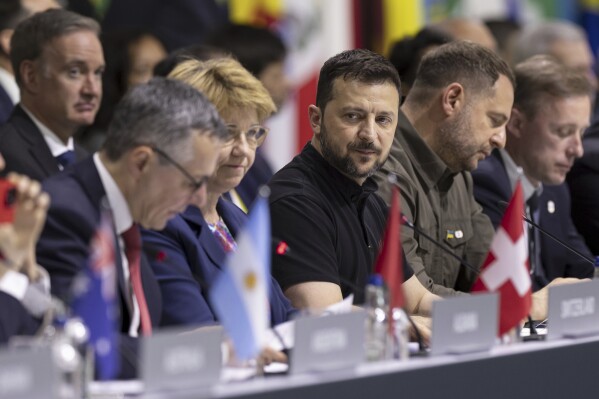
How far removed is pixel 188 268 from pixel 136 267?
1.14ft

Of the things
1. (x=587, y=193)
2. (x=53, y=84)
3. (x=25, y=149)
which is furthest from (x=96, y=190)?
(x=587, y=193)

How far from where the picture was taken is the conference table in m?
2.28

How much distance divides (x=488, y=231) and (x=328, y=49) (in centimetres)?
339

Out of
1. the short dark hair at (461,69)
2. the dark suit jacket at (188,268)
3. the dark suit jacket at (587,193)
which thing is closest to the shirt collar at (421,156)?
the short dark hair at (461,69)

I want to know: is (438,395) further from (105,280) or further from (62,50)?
(62,50)

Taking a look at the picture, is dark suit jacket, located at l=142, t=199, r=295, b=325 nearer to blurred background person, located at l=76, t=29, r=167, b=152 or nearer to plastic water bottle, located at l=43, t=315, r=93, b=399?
plastic water bottle, located at l=43, t=315, r=93, b=399

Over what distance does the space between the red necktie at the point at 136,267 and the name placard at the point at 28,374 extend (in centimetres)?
75

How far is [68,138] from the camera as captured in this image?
4477 mm

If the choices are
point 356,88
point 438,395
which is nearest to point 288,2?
point 356,88

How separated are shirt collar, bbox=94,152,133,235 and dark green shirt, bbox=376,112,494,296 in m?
1.20

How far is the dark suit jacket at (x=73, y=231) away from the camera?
2.71m

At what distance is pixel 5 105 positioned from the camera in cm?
482

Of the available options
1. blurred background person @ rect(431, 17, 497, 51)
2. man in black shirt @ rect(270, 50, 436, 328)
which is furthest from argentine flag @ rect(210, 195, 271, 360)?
blurred background person @ rect(431, 17, 497, 51)

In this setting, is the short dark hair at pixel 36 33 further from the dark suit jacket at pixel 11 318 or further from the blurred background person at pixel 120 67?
the dark suit jacket at pixel 11 318
